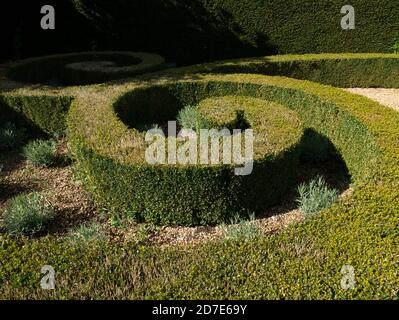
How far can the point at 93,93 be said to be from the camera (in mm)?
9312

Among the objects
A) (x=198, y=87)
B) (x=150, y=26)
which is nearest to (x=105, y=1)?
(x=150, y=26)

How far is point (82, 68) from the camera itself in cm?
1228

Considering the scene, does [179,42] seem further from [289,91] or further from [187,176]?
[187,176]

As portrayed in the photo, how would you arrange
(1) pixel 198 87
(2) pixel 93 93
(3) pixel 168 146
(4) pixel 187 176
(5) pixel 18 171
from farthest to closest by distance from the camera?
(1) pixel 198 87, (2) pixel 93 93, (5) pixel 18 171, (3) pixel 168 146, (4) pixel 187 176

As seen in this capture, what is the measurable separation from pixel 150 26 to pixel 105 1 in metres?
1.89

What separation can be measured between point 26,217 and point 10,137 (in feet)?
11.6

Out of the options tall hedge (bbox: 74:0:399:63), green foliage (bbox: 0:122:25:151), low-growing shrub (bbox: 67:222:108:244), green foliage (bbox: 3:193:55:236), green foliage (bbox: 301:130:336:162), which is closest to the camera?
low-growing shrub (bbox: 67:222:108:244)

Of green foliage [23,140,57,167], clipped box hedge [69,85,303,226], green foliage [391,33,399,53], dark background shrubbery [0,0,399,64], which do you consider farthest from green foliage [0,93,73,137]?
green foliage [391,33,399,53]

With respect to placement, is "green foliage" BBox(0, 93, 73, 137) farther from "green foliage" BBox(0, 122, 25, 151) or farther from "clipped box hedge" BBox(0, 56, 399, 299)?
"clipped box hedge" BBox(0, 56, 399, 299)

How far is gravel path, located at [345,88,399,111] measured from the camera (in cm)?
1177

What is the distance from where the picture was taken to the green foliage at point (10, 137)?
884 cm

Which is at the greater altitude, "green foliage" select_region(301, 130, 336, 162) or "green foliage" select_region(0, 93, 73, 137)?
"green foliage" select_region(0, 93, 73, 137)

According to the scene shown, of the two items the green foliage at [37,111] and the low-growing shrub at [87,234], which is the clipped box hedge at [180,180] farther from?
the green foliage at [37,111]

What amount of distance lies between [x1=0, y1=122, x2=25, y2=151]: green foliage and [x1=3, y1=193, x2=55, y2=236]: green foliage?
9.78 ft
